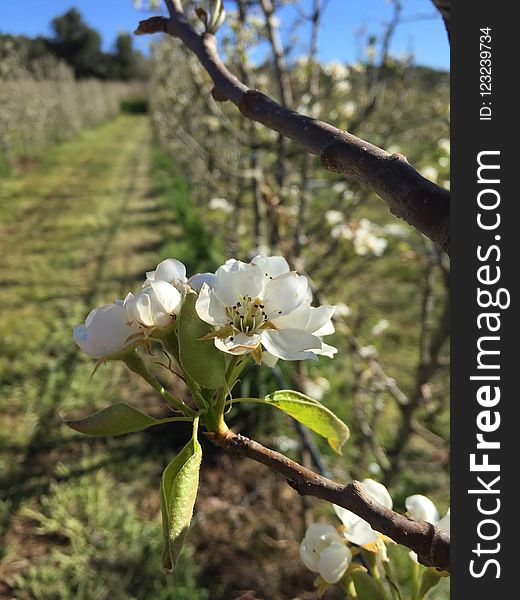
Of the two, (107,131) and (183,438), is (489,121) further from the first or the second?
(107,131)

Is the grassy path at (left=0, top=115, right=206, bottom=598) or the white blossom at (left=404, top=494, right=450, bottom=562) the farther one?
the grassy path at (left=0, top=115, right=206, bottom=598)

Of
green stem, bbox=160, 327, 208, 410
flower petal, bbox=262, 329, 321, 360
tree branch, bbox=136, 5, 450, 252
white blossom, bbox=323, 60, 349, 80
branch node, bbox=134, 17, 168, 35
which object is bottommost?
green stem, bbox=160, 327, 208, 410

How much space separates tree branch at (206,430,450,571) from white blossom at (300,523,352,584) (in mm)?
180

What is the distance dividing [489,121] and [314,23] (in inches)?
84.2

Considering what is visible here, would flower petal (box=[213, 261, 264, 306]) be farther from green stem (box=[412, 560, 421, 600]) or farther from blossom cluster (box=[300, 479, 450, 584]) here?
green stem (box=[412, 560, 421, 600])

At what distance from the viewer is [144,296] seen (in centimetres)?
57

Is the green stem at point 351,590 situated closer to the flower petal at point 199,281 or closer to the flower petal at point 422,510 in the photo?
the flower petal at point 422,510

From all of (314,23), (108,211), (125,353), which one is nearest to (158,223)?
(108,211)

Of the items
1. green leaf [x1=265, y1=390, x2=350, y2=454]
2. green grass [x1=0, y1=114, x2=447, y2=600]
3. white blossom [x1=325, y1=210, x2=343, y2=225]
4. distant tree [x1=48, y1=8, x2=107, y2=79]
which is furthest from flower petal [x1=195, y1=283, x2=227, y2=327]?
distant tree [x1=48, y1=8, x2=107, y2=79]

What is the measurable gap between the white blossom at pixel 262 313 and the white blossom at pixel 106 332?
96 millimetres

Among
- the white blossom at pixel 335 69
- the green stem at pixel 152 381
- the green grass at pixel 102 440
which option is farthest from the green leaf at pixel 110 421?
the white blossom at pixel 335 69

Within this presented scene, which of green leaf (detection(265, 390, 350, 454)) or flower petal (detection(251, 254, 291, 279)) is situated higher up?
flower petal (detection(251, 254, 291, 279))

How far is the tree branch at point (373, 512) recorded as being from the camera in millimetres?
472

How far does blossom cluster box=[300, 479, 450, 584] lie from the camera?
2.07ft
